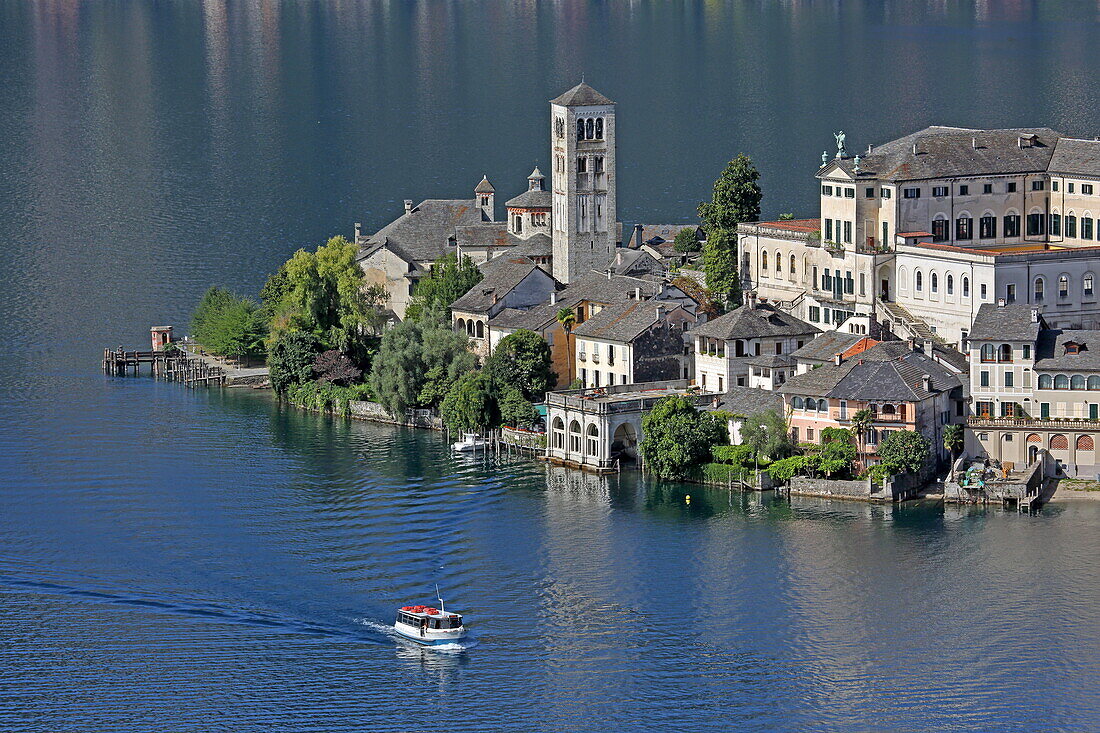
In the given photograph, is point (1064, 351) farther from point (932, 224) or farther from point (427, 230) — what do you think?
→ point (427, 230)

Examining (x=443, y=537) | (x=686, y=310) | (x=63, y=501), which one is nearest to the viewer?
(x=443, y=537)

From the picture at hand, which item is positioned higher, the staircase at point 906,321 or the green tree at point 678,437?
the staircase at point 906,321

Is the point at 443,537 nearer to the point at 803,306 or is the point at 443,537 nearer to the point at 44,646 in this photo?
the point at 44,646

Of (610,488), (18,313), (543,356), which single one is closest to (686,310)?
(543,356)

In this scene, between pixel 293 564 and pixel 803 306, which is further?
pixel 803 306

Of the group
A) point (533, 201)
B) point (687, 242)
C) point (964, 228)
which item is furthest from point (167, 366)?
point (964, 228)

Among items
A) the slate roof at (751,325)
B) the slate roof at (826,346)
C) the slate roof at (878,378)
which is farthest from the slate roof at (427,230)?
the slate roof at (878,378)

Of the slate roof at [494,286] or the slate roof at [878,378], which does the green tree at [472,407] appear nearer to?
the slate roof at [494,286]
